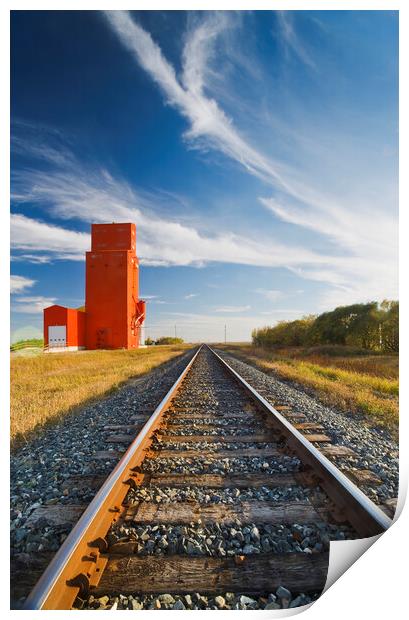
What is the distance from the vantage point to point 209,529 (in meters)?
1.95

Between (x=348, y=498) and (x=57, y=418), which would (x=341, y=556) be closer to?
(x=348, y=498)

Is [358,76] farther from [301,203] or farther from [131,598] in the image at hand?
[131,598]

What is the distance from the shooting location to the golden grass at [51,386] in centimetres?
448

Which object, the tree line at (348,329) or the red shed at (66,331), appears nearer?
the red shed at (66,331)

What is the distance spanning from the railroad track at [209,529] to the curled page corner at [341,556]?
3 cm

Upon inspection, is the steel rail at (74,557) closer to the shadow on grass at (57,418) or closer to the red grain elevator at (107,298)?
the shadow on grass at (57,418)

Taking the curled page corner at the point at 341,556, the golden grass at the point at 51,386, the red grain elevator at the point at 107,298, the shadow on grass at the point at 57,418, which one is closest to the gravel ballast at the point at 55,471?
the shadow on grass at the point at 57,418

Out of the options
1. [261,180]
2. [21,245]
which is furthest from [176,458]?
[261,180]

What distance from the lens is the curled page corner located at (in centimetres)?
168

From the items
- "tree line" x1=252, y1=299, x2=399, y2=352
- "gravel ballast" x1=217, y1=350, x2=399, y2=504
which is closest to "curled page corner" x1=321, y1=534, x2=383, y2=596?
"gravel ballast" x1=217, y1=350, x2=399, y2=504

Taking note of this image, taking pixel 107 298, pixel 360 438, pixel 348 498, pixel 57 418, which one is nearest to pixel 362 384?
pixel 360 438

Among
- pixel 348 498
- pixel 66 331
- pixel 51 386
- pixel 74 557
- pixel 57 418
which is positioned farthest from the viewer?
pixel 51 386

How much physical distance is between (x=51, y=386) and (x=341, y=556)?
5.99m

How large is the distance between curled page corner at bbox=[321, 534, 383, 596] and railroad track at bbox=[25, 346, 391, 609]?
0.11 feet
